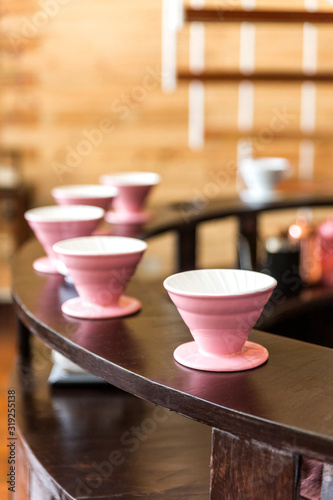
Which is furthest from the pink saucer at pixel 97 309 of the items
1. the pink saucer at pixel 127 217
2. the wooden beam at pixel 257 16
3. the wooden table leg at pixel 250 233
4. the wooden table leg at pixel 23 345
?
the wooden beam at pixel 257 16

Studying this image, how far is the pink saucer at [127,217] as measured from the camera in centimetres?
230

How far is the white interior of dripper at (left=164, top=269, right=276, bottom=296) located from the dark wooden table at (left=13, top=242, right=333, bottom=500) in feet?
0.37

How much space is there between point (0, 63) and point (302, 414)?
169 inches

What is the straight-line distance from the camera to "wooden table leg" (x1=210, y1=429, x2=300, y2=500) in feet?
2.86

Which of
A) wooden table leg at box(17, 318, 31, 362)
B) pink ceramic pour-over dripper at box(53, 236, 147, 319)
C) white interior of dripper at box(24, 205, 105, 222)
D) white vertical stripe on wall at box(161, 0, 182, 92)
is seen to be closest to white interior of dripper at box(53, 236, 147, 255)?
pink ceramic pour-over dripper at box(53, 236, 147, 319)

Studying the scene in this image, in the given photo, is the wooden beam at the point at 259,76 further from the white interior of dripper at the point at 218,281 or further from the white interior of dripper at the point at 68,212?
the white interior of dripper at the point at 218,281

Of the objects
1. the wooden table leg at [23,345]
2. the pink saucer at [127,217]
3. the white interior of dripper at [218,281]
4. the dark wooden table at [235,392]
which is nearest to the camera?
the dark wooden table at [235,392]

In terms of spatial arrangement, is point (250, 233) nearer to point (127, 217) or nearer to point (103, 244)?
point (127, 217)

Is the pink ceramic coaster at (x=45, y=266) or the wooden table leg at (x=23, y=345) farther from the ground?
the pink ceramic coaster at (x=45, y=266)

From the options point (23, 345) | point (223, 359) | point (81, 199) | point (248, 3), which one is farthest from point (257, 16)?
point (223, 359)

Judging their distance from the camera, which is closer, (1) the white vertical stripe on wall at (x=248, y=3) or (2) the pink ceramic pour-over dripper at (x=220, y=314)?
(2) the pink ceramic pour-over dripper at (x=220, y=314)

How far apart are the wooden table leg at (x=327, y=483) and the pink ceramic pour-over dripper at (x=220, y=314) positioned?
180 millimetres

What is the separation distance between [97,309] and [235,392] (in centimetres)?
45

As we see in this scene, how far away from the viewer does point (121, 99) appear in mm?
4691
